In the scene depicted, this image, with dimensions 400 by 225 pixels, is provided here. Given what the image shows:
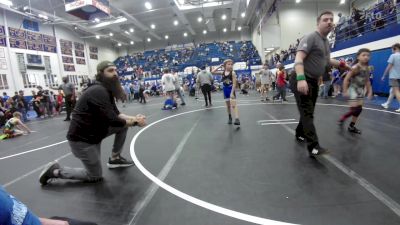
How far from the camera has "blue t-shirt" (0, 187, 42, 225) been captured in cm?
89

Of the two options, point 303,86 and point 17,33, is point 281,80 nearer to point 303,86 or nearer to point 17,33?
point 303,86

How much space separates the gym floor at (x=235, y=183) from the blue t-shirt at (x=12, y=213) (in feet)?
4.74

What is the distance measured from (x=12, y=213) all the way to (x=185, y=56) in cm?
3645

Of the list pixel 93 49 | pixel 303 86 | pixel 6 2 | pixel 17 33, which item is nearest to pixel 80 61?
pixel 93 49

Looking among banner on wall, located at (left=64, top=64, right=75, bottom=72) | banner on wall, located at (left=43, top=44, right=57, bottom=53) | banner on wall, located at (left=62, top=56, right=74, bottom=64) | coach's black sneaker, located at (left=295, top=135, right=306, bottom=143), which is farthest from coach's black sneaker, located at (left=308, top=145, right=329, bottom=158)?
banner on wall, located at (left=62, top=56, right=74, bottom=64)

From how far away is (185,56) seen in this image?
3641cm

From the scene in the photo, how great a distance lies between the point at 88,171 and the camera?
11.0 ft

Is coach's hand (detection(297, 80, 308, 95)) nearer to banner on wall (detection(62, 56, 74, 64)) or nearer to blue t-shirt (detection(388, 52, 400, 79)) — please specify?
blue t-shirt (detection(388, 52, 400, 79))

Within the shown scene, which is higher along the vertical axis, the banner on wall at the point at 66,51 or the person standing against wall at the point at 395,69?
the banner on wall at the point at 66,51

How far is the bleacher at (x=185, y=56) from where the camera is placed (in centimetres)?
3262

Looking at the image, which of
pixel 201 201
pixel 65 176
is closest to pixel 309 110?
pixel 201 201

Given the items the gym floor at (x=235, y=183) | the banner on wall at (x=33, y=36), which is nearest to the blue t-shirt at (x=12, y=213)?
the gym floor at (x=235, y=183)

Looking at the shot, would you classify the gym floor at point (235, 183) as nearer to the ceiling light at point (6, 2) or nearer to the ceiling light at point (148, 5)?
the ceiling light at point (6, 2)

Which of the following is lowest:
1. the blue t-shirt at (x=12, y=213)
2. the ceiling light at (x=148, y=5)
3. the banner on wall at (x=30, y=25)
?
the blue t-shirt at (x=12, y=213)
